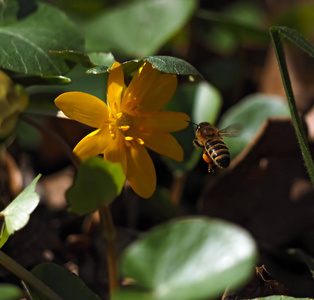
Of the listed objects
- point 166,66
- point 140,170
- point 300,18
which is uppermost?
point 166,66

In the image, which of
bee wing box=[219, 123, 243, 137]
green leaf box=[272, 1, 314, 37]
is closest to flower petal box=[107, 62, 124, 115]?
bee wing box=[219, 123, 243, 137]

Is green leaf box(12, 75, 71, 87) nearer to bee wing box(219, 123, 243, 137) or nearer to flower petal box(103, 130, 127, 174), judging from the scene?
flower petal box(103, 130, 127, 174)

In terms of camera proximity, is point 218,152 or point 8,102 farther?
point 218,152

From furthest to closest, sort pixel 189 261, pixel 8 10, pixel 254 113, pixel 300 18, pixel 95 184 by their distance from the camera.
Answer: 1. pixel 300 18
2. pixel 254 113
3. pixel 8 10
4. pixel 95 184
5. pixel 189 261

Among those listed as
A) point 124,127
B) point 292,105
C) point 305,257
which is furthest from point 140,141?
point 305,257

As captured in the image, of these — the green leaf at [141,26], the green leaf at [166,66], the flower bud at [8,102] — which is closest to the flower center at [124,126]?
the green leaf at [166,66]

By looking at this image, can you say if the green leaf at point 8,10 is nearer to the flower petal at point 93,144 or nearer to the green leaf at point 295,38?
the flower petal at point 93,144

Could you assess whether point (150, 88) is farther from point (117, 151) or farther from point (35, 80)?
point (35, 80)
